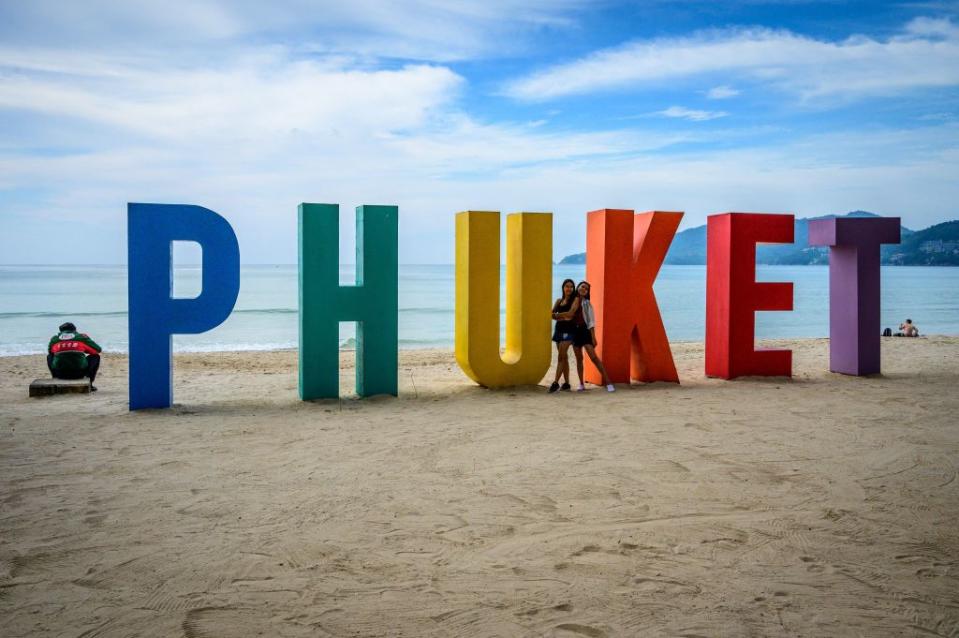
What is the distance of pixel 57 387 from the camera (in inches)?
403

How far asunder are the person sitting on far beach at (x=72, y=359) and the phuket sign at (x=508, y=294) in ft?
7.34

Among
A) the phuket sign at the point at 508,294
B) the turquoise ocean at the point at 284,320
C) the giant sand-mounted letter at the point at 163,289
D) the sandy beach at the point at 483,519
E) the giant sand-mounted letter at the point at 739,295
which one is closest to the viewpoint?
the sandy beach at the point at 483,519

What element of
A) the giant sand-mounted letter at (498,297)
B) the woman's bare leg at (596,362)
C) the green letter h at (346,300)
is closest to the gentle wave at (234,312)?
the giant sand-mounted letter at (498,297)

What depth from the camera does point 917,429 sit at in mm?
7793

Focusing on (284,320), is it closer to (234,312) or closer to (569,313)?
(234,312)

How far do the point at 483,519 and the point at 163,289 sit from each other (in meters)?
5.67

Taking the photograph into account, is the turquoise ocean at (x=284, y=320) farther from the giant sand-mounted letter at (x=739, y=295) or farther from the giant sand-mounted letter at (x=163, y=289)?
the giant sand-mounted letter at (x=163, y=289)

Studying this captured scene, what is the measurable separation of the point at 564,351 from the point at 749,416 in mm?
2812

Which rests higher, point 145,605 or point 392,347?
point 392,347

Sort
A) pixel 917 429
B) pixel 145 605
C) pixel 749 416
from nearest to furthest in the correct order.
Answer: pixel 145 605 < pixel 917 429 < pixel 749 416

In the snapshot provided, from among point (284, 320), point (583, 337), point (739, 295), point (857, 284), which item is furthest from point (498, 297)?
point (284, 320)

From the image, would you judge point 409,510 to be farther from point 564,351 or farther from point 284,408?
point 564,351

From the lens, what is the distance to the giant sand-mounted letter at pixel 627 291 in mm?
10711

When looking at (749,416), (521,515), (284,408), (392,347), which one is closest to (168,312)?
(284,408)
